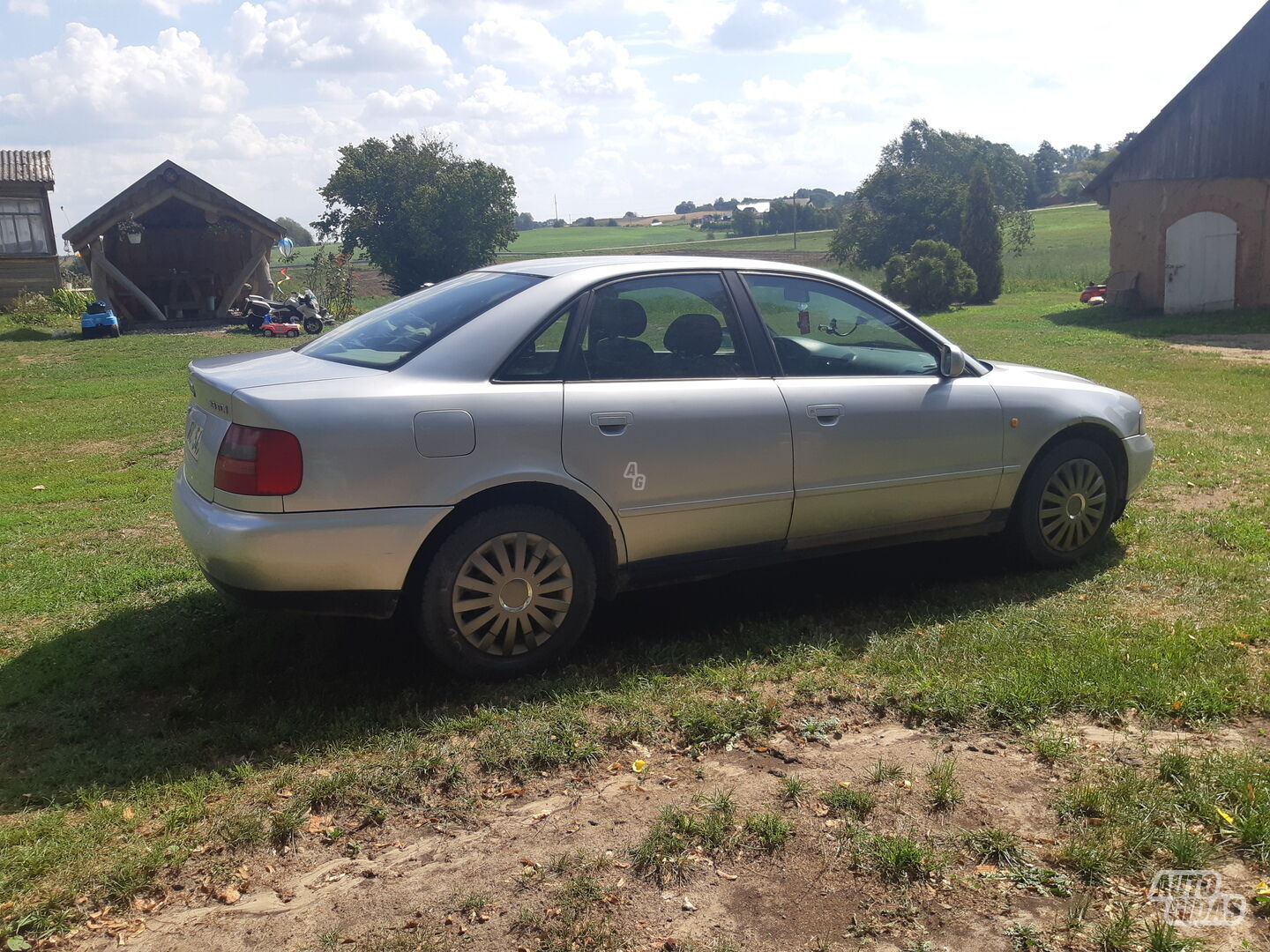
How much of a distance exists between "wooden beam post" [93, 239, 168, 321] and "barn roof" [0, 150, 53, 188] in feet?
12.3

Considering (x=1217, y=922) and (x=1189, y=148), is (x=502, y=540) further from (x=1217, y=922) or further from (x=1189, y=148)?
(x=1189, y=148)

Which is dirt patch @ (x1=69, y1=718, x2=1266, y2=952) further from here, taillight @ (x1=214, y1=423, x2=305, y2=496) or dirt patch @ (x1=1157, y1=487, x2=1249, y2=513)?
dirt patch @ (x1=1157, y1=487, x2=1249, y2=513)

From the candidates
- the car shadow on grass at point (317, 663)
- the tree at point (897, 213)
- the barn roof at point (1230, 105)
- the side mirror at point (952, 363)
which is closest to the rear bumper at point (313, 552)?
the car shadow on grass at point (317, 663)

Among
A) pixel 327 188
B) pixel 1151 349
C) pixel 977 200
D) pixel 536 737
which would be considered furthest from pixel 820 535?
pixel 327 188

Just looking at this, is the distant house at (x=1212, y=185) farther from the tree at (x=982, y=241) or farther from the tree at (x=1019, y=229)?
the tree at (x=1019, y=229)

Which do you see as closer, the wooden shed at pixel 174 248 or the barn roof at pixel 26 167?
the wooden shed at pixel 174 248

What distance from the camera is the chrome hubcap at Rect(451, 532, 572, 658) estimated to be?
4.43 meters

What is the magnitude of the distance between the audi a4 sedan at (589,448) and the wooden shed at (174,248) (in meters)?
25.9

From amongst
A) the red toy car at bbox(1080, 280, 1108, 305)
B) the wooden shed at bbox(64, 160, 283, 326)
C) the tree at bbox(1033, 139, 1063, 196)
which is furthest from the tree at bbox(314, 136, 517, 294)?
the tree at bbox(1033, 139, 1063, 196)

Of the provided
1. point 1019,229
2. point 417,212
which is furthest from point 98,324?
point 1019,229

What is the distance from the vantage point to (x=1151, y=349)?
20.2 m

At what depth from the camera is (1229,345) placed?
20641mm

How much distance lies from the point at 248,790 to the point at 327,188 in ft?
137

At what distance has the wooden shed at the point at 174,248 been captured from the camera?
28.1m
